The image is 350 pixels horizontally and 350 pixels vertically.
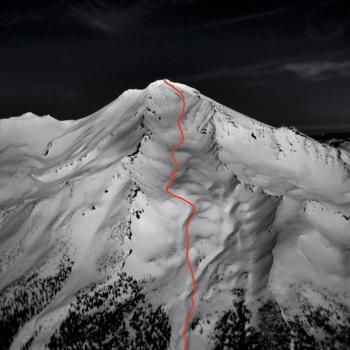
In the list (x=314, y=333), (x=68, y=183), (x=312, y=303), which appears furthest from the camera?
(x=68, y=183)

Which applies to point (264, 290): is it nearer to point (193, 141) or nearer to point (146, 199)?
point (146, 199)

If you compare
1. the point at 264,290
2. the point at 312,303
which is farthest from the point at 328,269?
the point at 264,290

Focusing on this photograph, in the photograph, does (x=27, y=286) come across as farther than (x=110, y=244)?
No

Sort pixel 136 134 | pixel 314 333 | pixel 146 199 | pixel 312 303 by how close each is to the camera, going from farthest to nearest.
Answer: pixel 136 134 → pixel 146 199 → pixel 312 303 → pixel 314 333

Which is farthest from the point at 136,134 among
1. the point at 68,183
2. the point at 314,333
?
the point at 314,333

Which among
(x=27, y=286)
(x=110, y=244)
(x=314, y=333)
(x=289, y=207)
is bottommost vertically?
(x=27, y=286)

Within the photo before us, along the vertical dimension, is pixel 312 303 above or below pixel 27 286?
above

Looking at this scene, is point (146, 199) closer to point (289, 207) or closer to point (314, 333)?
point (289, 207)
